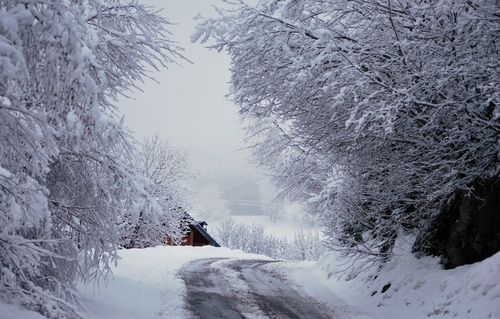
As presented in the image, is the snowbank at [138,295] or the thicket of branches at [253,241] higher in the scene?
the snowbank at [138,295]

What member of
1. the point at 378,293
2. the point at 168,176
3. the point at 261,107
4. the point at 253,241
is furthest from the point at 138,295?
the point at 253,241

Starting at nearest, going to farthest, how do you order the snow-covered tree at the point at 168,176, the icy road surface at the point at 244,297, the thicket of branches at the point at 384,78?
the thicket of branches at the point at 384,78, the icy road surface at the point at 244,297, the snow-covered tree at the point at 168,176

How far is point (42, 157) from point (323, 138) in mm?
6417

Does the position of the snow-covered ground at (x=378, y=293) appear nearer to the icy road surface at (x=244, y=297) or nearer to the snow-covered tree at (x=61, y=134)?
the icy road surface at (x=244, y=297)

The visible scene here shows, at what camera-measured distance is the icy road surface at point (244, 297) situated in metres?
9.09

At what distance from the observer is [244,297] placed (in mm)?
10695

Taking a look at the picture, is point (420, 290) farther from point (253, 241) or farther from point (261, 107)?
point (253, 241)

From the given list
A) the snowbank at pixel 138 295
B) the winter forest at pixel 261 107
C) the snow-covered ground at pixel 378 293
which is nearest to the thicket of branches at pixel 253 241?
the snowbank at pixel 138 295

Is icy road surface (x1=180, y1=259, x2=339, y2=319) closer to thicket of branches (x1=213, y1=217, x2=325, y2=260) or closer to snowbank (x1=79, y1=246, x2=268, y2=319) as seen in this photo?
snowbank (x1=79, y1=246, x2=268, y2=319)

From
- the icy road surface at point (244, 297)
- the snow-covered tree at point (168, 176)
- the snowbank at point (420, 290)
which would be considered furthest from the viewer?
the snow-covered tree at point (168, 176)

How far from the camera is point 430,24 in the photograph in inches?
272

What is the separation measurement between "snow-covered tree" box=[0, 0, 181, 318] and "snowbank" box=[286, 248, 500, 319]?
5.84 m

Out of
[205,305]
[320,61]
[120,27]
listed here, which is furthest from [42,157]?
[205,305]

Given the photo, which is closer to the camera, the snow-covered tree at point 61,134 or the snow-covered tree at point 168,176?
the snow-covered tree at point 61,134
